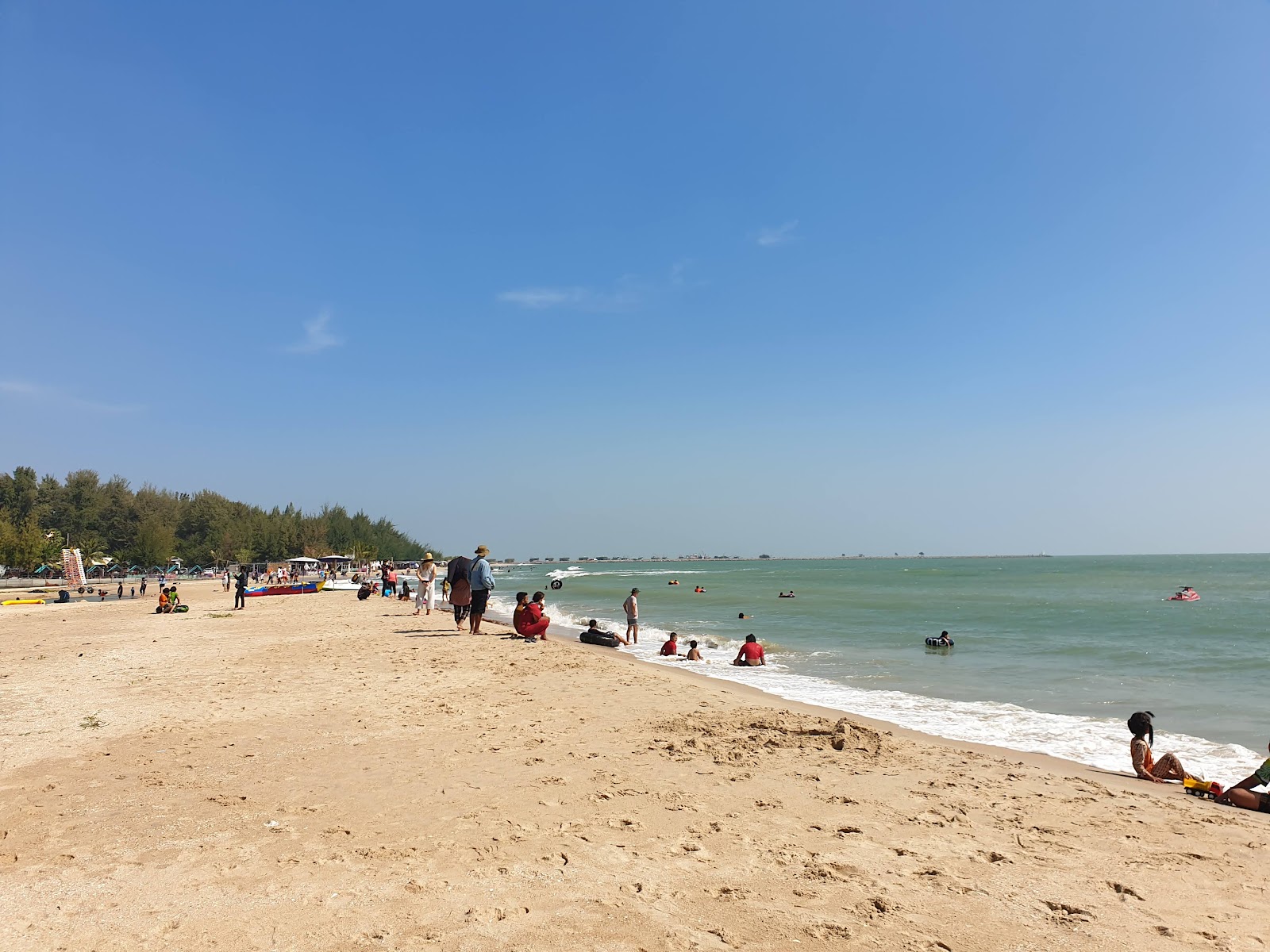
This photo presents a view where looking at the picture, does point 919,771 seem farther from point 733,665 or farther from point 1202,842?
point 733,665

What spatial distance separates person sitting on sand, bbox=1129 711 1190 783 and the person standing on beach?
13.6 metres

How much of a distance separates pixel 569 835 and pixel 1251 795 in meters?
6.33

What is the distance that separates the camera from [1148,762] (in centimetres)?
750

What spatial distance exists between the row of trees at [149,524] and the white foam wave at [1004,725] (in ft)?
261

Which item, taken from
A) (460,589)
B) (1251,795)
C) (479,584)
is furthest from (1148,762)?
(460,589)

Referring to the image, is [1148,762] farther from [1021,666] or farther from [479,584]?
[479,584]

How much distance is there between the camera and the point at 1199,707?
38.7 feet

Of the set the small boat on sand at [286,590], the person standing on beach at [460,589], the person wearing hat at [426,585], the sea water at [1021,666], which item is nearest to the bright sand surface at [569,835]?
the sea water at [1021,666]

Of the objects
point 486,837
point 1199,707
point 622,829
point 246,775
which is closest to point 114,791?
point 246,775

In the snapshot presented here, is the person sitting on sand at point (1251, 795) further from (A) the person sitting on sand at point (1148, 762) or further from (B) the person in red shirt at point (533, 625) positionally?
Result: (B) the person in red shirt at point (533, 625)

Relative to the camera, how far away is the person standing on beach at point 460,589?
17703 millimetres

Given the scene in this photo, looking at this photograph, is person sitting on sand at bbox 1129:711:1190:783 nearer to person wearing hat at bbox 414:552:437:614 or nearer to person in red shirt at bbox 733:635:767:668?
person in red shirt at bbox 733:635:767:668

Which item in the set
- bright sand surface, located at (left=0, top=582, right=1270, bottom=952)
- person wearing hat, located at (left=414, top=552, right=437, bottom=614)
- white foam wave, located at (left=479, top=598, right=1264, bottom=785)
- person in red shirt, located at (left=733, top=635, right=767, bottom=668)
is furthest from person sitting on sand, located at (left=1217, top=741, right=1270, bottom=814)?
person wearing hat, located at (left=414, top=552, right=437, bottom=614)

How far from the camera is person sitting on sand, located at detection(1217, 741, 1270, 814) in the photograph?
6414 millimetres
